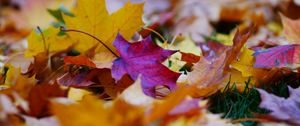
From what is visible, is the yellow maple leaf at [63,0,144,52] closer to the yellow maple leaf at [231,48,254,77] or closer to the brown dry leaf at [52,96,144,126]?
the yellow maple leaf at [231,48,254,77]

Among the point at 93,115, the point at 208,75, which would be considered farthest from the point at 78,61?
the point at 93,115

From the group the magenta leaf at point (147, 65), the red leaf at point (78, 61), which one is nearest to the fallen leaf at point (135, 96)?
the magenta leaf at point (147, 65)

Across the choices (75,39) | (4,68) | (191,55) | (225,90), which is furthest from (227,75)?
(4,68)

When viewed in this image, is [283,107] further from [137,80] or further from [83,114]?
[83,114]

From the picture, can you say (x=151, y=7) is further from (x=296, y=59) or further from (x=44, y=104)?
(x=44, y=104)

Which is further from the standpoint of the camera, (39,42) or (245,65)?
(39,42)

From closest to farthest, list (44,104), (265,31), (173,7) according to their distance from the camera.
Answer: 1. (44,104)
2. (265,31)
3. (173,7)
